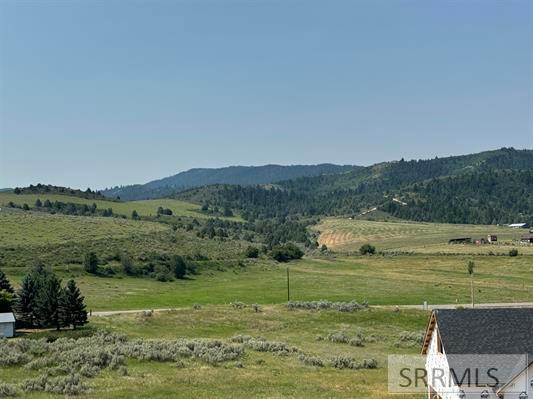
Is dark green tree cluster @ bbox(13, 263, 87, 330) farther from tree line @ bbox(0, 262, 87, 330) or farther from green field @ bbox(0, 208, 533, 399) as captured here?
green field @ bbox(0, 208, 533, 399)

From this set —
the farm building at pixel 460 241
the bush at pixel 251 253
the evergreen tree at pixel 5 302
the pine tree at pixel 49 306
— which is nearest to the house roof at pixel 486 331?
the pine tree at pixel 49 306

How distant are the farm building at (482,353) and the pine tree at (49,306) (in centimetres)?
4183

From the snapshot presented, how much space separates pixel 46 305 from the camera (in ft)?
205

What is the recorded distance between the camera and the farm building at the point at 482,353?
2827 cm

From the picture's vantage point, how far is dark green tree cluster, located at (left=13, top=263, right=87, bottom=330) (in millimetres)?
61781

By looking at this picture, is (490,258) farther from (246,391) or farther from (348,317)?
(246,391)

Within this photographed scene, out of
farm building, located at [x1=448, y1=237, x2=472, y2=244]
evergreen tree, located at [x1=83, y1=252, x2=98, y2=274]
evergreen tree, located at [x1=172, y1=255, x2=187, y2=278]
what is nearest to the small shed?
evergreen tree, located at [x1=83, y1=252, x2=98, y2=274]

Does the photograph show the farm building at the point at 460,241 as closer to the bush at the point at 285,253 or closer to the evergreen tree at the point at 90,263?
the bush at the point at 285,253

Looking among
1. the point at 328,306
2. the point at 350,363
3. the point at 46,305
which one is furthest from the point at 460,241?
the point at 350,363

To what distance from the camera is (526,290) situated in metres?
96.2

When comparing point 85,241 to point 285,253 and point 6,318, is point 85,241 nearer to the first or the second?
point 285,253

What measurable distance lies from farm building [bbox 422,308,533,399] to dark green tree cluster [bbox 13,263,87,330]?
40253 millimetres

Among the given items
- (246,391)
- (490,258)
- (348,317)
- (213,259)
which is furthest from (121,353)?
(490,258)

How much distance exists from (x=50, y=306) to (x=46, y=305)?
0.44 m
